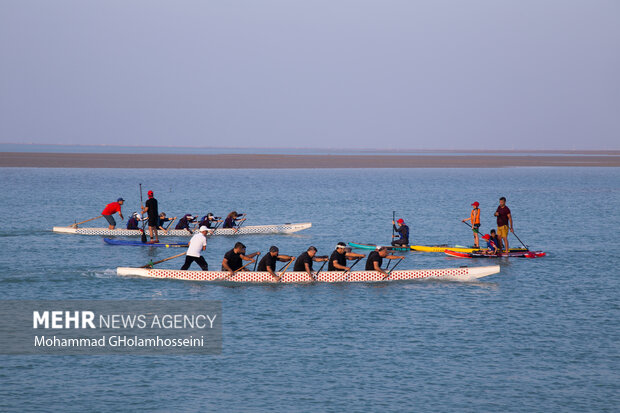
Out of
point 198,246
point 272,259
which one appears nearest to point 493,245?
point 272,259

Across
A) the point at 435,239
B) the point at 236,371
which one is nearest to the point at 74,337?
the point at 236,371

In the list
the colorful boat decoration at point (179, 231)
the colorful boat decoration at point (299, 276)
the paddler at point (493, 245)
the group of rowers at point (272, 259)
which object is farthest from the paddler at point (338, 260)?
the colorful boat decoration at point (179, 231)

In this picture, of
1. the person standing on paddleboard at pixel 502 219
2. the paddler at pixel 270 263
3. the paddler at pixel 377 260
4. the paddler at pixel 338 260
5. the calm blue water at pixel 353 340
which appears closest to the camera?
the calm blue water at pixel 353 340

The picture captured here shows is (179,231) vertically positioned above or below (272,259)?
below

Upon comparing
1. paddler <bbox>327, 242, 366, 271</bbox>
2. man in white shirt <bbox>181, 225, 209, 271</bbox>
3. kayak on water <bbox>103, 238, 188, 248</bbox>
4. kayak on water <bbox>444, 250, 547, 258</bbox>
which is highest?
man in white shirt <bbox>181, 225, 209, 271</bbox>

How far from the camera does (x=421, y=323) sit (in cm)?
2056

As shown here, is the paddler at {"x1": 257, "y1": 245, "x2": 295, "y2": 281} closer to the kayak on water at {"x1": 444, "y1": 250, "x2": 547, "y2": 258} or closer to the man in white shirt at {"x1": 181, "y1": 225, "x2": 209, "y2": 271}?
the man in white shirt at {"x1": 181, "y1": 225, "x2": 209, "y2": 271}

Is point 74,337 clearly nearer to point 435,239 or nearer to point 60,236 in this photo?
point 60,236

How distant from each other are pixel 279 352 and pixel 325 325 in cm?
272

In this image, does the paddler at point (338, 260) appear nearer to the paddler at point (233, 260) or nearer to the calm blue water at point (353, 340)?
the calm blue water at point (353, 340)

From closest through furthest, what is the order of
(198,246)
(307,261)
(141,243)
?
(307,261)
(198,246)
(141,243)

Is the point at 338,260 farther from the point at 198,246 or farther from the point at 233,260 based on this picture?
the point at 198,246

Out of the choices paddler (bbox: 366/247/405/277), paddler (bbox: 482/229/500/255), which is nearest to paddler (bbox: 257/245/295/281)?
paddler (bbox: 366/247/405/277)

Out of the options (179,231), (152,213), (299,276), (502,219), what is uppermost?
(152,213)
